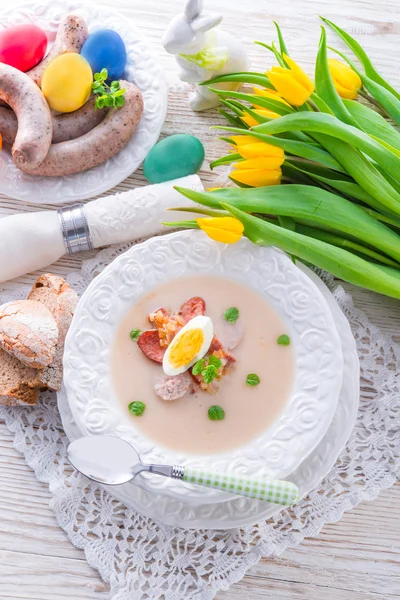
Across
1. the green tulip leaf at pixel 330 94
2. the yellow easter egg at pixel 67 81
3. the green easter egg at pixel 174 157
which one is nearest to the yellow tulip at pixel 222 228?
the green easter egg at pixel 174 157

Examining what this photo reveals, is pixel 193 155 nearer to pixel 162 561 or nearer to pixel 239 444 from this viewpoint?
pixel 239 444

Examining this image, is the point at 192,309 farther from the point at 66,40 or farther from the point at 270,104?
the point at 66,40

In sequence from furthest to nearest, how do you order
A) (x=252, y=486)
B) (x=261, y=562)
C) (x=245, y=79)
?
(x=245, y=79)
(x=261, y=562)
(x=252, y=486)

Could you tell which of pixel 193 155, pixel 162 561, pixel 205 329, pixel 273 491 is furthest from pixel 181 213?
pixel 162 561

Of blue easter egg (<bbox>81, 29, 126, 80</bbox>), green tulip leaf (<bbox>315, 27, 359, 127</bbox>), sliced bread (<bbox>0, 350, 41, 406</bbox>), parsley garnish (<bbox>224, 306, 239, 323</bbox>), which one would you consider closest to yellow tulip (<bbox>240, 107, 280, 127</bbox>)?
green tulip leaf (<bbox>315, 27, 359, 127</bbox>)

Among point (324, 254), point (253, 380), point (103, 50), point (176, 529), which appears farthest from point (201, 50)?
point (176, 529)

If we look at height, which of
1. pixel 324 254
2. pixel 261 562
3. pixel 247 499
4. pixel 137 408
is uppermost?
pixel 324 254

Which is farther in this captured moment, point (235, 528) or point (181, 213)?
point (181, 213)

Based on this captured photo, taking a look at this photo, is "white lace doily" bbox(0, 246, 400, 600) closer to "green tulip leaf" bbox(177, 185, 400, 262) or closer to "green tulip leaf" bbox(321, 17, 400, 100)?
Result: "green tulip leaf" bbox(177, 185, 400, 262)
